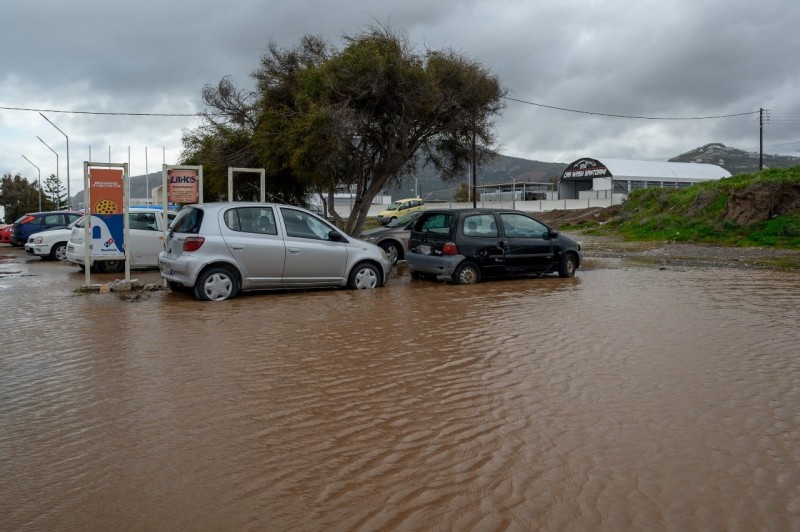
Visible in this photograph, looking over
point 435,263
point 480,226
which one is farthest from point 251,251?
point 480,226

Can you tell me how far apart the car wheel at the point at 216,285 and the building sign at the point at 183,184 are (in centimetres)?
415

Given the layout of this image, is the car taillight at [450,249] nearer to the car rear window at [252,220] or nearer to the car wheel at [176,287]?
the car rear window at [252,220]

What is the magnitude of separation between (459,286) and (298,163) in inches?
288

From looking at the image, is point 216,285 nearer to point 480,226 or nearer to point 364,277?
point 364,277

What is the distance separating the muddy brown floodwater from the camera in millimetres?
3793

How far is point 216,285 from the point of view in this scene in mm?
11406

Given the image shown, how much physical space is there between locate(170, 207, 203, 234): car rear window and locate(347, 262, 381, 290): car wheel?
294 cm

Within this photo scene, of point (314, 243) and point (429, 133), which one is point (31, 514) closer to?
point (314, 243)

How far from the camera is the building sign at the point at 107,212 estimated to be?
511 inches

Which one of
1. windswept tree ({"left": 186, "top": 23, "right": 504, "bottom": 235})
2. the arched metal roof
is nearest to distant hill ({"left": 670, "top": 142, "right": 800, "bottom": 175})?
the arched metal roof

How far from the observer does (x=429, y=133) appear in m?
20.8

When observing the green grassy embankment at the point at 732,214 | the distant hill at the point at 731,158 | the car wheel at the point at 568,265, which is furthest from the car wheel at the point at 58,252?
the distant hill at the point at 731,158

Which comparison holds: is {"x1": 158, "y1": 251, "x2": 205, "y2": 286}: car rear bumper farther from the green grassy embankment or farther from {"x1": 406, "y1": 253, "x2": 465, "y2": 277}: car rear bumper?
the green grassy embankment

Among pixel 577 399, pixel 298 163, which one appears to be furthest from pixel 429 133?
pixel 577 399
